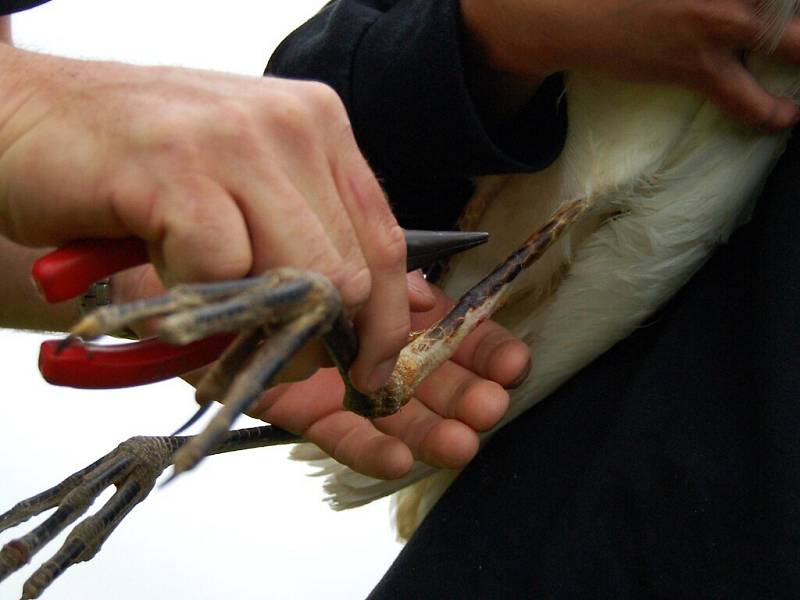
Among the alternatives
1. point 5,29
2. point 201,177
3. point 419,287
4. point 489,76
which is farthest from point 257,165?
point 5,29

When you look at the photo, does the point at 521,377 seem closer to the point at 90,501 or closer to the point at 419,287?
the point at 419,287

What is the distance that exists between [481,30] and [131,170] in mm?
444

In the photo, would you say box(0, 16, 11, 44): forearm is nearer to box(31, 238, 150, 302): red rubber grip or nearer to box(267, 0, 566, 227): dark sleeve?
box(267, 0, 566, 227): dark sleeve

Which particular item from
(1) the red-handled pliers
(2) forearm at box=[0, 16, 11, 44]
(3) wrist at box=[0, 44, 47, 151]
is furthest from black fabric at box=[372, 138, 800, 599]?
(2) forearm at box=[0, 16, 11, 44]

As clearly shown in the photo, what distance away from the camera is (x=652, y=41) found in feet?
2.46

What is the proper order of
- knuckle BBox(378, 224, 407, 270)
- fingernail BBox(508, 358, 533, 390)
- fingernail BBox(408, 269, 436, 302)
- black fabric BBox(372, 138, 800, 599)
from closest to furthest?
1. knuckle BBox(378, 224, 407, 270)
2. black fabric BBox(372, 138, 800, 599)
3. fingernail BBox(408, 269, 436, 302)
4. fingernail BBox(508, 358, 533, 390)

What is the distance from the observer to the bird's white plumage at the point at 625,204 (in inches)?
33.1

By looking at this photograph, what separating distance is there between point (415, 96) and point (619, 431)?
33 cm

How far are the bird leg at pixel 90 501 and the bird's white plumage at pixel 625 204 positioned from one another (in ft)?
0.86

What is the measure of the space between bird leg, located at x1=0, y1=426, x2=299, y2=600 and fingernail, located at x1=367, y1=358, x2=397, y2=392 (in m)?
0.17

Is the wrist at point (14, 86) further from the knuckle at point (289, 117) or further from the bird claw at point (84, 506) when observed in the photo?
the bird claw at point (84, 506)

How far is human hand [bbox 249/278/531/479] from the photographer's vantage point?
0.83 metres

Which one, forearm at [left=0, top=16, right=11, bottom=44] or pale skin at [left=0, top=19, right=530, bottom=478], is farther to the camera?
forearm at [left=0, top=16, right=11, bottom=44]

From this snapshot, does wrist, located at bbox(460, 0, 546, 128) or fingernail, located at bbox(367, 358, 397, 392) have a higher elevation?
wrist, located at bbox(460, 0, 546, 128)
